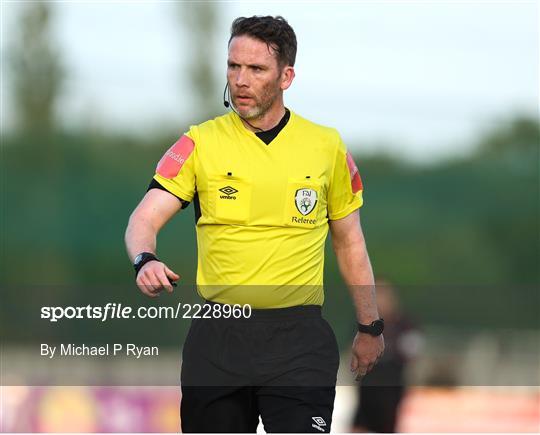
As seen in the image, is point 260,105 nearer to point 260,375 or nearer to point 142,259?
point 142,259

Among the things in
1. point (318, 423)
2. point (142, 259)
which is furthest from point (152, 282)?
point (318, 423)

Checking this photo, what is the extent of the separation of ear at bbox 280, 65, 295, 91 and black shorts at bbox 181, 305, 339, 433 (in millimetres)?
1038

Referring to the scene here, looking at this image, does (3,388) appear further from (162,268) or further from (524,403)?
(162,268)

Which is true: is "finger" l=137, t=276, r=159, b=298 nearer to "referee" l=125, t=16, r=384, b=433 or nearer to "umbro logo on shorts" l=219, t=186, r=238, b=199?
"referee" l=125, t=16, r=384, b=433

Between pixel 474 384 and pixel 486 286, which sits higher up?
pixel 486 286

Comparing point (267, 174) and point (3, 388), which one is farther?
point (3, 388)

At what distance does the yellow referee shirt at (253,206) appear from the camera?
520cm

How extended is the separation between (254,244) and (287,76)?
82 cm

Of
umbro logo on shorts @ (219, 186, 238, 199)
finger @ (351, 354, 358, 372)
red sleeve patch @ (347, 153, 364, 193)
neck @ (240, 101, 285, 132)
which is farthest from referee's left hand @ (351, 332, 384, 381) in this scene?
neck @ (240, 101, 285, 132)

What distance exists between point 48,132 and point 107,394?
54.2ft

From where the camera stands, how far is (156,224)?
5207 mm

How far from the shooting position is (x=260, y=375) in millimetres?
5125

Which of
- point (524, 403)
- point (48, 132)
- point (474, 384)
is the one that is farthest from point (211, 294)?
point (48, 132)

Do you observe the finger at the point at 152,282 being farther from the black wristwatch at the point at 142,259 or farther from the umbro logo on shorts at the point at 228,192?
the umbro logo on shorts at the point at 228,192
